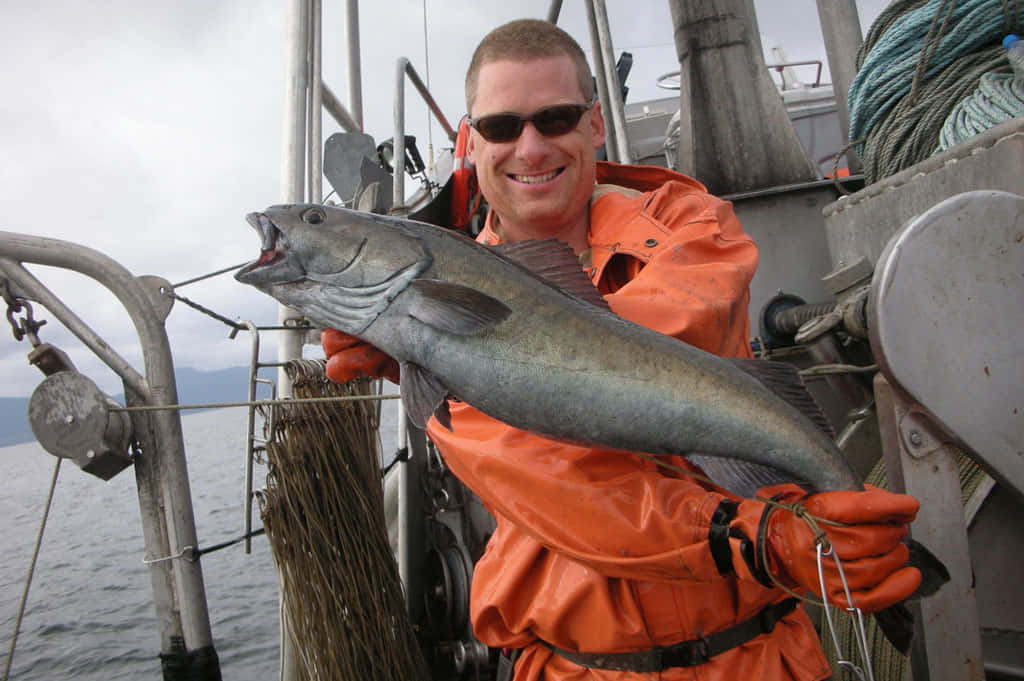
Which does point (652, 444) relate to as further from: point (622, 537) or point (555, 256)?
point (555, 256)

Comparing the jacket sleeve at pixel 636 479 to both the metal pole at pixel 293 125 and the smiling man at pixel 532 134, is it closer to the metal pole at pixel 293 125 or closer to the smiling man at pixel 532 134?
the smiling man at pixel 532 134

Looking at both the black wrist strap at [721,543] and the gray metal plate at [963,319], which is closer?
the black wrist strap at [721,543]

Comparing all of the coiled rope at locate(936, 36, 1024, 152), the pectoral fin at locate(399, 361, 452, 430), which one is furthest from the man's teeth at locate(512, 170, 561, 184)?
the coiled rope at locate(936, 36, 1024, 152)

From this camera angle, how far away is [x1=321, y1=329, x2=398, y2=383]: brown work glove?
1.75 metres

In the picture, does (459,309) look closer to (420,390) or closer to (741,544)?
(420,390)

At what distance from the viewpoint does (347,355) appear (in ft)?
5.76

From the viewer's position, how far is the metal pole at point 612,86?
5.06 meters

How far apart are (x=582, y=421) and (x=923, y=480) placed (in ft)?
4.36

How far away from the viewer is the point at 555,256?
5.89ft

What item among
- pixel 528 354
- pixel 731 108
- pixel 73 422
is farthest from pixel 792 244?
pixel 73 422

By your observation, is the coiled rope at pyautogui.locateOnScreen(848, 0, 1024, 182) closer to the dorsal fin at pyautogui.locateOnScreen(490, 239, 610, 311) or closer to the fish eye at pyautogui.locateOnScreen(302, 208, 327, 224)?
the dorsal fin at pyautogui.locateOnScreen(490, 239, 610, 311)

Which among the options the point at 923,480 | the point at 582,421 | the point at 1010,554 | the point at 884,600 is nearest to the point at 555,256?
the point at 582,421

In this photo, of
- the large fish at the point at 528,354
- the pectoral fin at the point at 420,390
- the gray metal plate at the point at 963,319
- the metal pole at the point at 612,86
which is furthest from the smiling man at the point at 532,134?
the metal pole at the point at 612,86

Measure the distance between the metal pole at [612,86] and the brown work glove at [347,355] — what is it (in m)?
3.81
